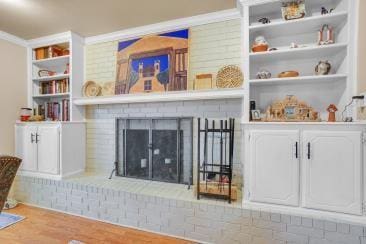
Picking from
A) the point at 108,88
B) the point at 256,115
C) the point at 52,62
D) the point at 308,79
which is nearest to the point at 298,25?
the point at 308,79

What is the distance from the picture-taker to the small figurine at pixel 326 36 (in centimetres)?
202

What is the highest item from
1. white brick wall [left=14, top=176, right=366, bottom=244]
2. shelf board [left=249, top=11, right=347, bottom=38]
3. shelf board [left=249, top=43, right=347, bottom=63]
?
shelf board [left=249, top=11, right=347, bottom=38]

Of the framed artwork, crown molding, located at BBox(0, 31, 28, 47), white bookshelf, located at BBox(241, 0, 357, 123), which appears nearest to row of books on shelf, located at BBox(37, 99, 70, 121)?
the framed artwork

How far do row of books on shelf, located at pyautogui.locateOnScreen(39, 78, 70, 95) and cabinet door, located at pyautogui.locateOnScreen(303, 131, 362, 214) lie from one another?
Answer: 10.4ft

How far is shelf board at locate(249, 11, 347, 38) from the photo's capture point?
195 centimetres

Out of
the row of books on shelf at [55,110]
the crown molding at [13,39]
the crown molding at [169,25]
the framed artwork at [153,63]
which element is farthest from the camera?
the row of books on shelf at [55,110]

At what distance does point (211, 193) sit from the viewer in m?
2.28

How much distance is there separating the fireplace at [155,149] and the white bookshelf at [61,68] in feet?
2.48

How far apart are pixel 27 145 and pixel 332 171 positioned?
3692mm

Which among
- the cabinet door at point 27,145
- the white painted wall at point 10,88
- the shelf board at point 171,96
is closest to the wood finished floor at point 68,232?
the cabinet door at point 27,145

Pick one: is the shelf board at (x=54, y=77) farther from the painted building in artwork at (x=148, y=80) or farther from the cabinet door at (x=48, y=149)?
the painted building in artwork at (x=148, y=80)

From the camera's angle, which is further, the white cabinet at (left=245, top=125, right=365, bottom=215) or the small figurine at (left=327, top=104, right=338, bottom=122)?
the small figurine at (left=327, top=104, right=338, bottom=122)

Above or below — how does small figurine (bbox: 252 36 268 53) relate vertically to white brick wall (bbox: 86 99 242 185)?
above

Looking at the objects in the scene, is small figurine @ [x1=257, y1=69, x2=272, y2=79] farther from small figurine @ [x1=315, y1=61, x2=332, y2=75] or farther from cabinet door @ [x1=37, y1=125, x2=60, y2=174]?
cabinet door @ [x1=37, y1=125, x2=60, y2=174]
